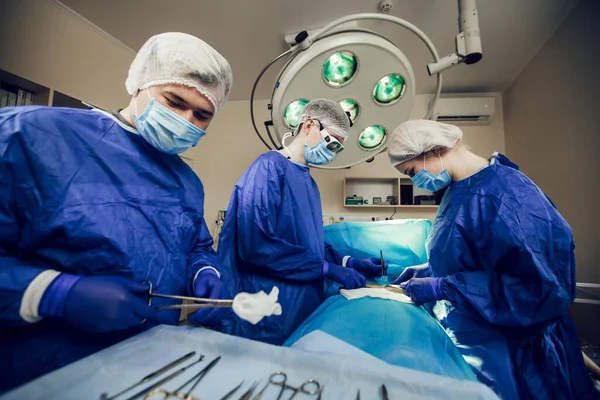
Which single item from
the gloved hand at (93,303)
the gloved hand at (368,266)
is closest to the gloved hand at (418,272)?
the gloved hand at (368,266)

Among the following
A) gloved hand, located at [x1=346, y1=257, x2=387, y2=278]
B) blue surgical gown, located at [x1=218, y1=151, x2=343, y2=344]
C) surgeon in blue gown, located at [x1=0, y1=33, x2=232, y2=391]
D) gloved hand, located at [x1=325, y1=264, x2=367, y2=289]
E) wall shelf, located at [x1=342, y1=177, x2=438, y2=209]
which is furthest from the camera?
wall shelf, located at [x1=342, y1=177, x2=438, y2=209]

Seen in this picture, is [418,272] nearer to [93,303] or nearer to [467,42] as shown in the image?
[467,42]

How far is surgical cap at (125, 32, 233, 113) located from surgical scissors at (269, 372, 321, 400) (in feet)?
2.57

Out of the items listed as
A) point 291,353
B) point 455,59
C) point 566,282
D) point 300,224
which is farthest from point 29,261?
point 455,59

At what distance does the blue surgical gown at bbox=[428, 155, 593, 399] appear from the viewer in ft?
2.39

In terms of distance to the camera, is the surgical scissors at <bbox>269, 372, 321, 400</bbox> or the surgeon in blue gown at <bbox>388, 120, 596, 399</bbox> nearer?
the surgical scissors at <bbox>269, 372, 321, 400</bbox>

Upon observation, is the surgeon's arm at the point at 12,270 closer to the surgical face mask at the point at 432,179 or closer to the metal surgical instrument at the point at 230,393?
the metal surgical instrument at the point at 230,393

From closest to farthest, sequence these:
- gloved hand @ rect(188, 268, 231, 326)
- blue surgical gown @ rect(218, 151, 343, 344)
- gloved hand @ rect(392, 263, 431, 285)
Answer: gloved hand @ rect(188, 268, 231, 326), blue surgical gown @ rect(218, 151, 343, 344), gloved hand @ rect(392, 263, 431, 285)

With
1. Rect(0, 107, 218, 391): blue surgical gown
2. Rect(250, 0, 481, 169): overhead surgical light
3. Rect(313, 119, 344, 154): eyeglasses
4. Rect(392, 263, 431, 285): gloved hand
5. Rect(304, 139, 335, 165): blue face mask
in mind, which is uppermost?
Rect(250, 0, 481, 169): overhead surgical light

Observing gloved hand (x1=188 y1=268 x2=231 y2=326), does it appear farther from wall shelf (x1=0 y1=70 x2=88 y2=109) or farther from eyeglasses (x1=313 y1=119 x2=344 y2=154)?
wall shelf (x1=0 y1=70 x2=88 y2=109)

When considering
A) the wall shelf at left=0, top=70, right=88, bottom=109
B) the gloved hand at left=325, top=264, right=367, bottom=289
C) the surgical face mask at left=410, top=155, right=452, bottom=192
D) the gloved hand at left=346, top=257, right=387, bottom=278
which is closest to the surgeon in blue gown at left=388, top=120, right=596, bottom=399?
the surgical face mask at left=410, top=155, right=452, bottom=192

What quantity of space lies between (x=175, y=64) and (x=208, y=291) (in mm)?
682

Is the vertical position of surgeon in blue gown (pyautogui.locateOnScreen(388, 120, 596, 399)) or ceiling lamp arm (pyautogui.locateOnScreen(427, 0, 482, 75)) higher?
ceiling lamp arm (pyautogui.locateOnScreen(427, 0, 482, 75))

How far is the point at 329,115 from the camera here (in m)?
1.17
